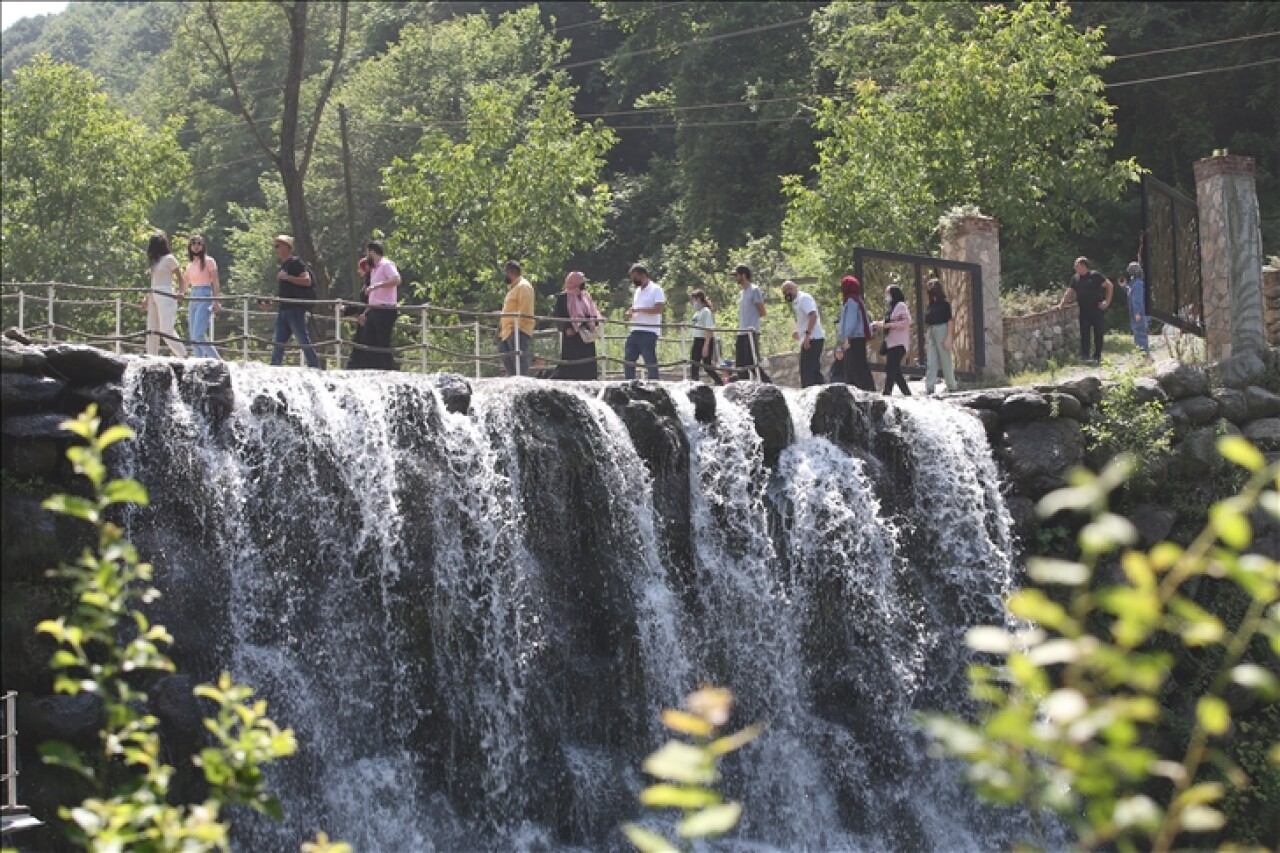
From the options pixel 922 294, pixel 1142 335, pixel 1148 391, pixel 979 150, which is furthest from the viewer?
pixel 979 150

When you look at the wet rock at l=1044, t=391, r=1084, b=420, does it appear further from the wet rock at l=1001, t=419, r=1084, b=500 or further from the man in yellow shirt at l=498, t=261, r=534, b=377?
the man in yellow shirt at l=498, t=261, r=534, b=377

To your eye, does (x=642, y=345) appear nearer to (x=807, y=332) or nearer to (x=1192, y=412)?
(x=807, y=332)

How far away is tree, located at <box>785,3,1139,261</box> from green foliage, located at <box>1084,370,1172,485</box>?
25.8ft

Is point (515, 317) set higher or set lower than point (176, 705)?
higher

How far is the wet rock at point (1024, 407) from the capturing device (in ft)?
60.7

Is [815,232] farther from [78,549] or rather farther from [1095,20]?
[78,549]

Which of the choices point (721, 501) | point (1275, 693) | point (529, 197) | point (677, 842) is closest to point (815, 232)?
point (529, 197)

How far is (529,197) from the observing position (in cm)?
3388

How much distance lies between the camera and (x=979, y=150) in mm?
27047

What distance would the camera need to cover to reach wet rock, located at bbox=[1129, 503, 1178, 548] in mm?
18156

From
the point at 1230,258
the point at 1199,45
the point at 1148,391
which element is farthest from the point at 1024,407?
the point at 1199,45

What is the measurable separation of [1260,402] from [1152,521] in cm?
235

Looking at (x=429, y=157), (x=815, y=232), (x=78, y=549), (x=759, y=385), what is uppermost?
(x=429, y=157)

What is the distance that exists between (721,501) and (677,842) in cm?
331
